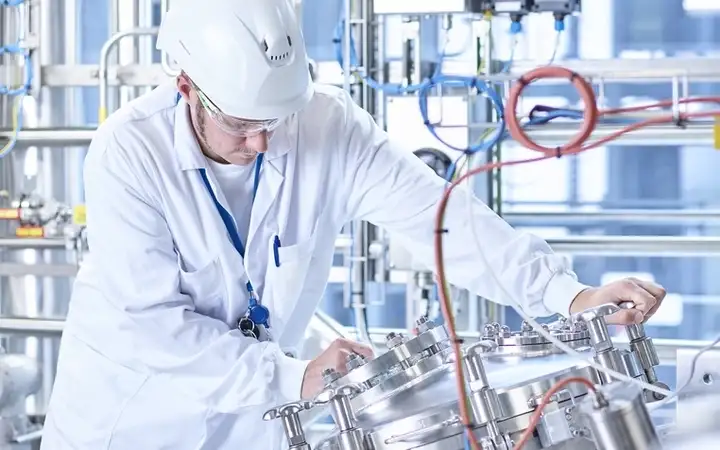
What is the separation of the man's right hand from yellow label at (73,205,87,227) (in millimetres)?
1505

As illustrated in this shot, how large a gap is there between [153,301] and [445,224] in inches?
18.2

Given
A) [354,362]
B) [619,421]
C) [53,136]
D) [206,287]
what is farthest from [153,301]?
[53,136]

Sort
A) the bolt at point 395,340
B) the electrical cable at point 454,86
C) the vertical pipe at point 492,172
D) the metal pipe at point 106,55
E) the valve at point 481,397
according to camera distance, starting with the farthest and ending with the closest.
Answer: the metal pipe at point 106,55 → the vertical pipe at point 492,172 → the electrical cable at point 454,86 → the bolt at point 395,340 → the valve at point 481,397

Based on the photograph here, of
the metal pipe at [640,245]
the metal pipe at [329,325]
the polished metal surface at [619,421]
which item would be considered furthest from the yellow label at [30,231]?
the polished metal surface at [619,421]

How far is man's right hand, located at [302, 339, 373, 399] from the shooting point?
4.38 feet

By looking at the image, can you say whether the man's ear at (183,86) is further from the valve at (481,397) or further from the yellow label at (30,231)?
the yellow label at (30,231)

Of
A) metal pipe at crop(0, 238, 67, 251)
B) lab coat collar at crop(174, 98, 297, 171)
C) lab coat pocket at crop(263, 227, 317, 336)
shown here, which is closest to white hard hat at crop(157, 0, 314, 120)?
lab coat collar at crop(174, 98, 297, 171)

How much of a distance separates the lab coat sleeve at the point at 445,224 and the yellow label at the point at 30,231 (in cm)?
135

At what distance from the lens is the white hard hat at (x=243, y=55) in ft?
4.80

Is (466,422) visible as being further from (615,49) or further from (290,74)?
(615,49)

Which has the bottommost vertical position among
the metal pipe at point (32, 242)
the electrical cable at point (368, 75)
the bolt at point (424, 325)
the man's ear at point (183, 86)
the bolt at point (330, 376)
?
the metal pipe at point (32, 242)

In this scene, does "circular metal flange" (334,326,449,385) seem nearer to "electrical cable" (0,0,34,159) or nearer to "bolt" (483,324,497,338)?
"bolt" (483,324,497,338)

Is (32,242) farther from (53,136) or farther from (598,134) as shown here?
(598,134)

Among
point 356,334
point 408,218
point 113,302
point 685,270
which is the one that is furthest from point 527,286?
point 685,270
